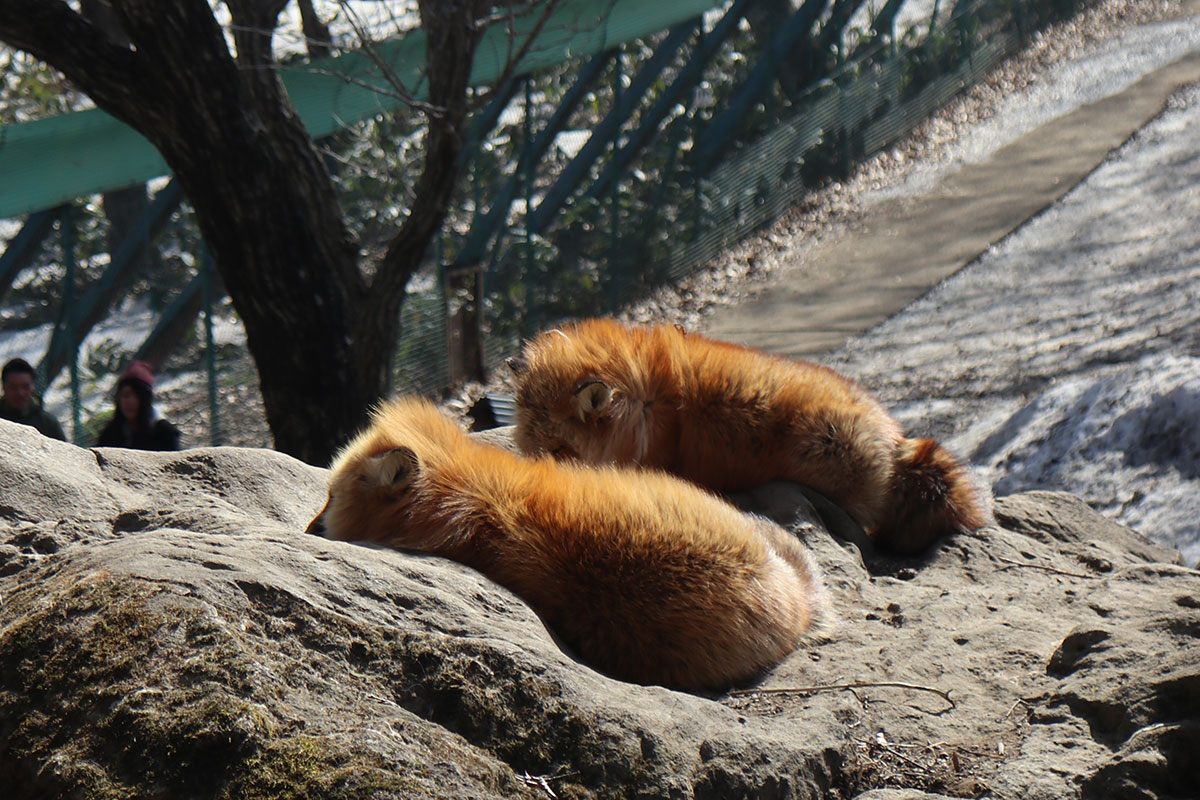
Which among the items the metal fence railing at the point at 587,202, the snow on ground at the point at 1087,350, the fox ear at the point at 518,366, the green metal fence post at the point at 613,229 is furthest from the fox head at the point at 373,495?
the green metal fence post at the point at 613,229

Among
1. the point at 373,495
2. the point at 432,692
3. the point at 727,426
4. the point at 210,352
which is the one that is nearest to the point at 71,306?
the point at 210,352

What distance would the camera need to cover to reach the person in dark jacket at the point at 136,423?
6926 millimetres

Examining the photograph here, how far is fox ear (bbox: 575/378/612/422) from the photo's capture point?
402 cm

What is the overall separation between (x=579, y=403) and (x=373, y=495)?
115cm

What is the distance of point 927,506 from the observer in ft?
14.4

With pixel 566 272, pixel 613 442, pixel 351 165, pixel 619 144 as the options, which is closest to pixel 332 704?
pixel 613 442

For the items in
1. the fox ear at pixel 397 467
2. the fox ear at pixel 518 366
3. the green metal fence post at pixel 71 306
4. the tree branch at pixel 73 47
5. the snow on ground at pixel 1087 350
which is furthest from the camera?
the green metal fence post at pixel 71 306

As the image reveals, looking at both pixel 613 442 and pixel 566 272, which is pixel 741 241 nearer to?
pixel 566 272


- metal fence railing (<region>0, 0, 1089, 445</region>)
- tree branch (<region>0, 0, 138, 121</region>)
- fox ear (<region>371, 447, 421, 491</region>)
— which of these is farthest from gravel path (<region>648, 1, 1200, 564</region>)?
tree branch (<region>0, 0, 138, 121</region>)

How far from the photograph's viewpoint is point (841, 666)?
3.10m

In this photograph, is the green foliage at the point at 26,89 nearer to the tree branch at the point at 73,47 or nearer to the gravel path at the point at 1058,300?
the tree branch at the point at 73,47

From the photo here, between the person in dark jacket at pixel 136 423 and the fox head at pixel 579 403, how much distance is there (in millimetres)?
3556

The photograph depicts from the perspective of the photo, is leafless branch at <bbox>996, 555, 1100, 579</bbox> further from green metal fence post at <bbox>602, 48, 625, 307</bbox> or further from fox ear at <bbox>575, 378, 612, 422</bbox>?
green metal fence post at <bbox>602, 48, 625, 307</bbox>

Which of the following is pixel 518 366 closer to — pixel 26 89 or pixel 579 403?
pixel 579 403
